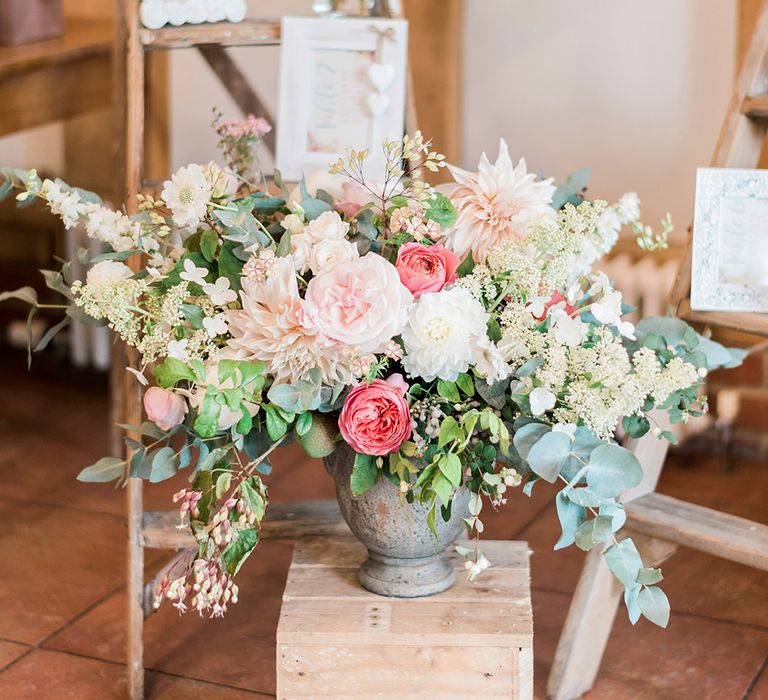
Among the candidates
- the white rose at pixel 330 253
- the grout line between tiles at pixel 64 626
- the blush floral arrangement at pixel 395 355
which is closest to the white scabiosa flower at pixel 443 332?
the blush floral arrangement at pixel 395 355

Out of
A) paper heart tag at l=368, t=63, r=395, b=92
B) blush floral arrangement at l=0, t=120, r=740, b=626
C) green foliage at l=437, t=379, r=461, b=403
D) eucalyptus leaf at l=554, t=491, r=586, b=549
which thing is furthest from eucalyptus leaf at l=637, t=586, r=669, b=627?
paper heart tag at l=368, t=63, r=395, b=92

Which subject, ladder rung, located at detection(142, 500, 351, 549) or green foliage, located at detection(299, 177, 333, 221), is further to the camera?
ladder rung, located at detection(142, 500, 351, 549)

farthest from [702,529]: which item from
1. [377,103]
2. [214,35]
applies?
[214,35]

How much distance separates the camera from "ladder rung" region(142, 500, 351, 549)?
80.7 inches

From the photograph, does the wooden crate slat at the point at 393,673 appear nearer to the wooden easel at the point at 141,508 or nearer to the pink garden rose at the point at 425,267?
the wooden easel at the point at 141,508

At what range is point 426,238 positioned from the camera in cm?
167

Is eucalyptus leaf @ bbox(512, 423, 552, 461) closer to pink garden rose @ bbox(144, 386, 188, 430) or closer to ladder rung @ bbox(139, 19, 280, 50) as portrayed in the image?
pink garden rose @ bbox(144, 386, 188, 430)

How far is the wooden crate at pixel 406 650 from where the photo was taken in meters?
1.67

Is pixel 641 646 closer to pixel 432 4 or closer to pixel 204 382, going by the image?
pixel 204 382

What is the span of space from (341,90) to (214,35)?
273mm

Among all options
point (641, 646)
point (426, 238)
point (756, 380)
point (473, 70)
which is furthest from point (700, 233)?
point (473, 70)

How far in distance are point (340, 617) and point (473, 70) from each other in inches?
83.5

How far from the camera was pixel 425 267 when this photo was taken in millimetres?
1590

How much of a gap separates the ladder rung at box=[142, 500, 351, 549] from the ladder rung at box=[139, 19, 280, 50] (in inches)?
34.0
